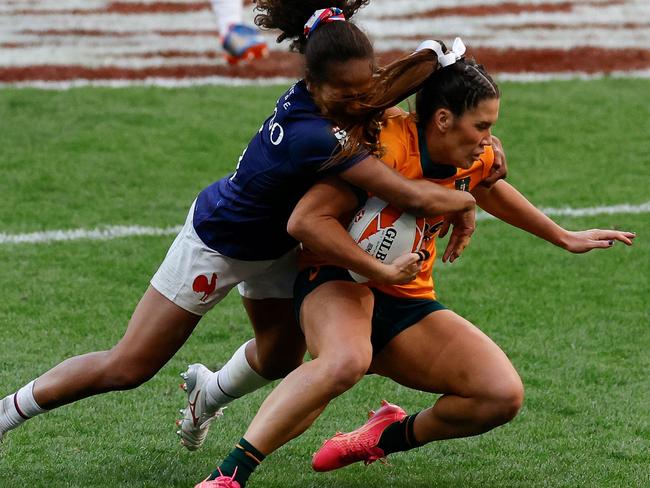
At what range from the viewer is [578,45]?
13625 mm

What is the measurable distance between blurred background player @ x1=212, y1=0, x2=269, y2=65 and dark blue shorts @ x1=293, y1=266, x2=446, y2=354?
761cm

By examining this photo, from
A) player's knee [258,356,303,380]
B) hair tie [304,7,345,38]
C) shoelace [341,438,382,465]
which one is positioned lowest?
shoelace [341,438,382,465]

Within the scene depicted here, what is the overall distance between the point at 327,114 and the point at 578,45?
32.1ft

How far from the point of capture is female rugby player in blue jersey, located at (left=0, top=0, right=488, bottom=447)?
4281mm

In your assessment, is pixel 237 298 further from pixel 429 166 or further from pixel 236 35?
pixel 236 35

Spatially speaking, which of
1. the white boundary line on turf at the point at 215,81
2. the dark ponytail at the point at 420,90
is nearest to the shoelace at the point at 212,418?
the dark ponytail at the point at 420,90

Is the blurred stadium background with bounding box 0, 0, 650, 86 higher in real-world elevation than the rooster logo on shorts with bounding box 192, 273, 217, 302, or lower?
lower

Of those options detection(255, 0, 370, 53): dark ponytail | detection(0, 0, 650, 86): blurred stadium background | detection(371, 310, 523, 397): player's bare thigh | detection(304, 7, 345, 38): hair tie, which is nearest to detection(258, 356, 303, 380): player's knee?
detection(371, 310, 523, 397): player's bare thigh

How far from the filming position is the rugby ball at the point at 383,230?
4.44 m

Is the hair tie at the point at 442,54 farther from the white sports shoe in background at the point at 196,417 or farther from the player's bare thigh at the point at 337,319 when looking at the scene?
the white sports shoe in background at the point at 196,417

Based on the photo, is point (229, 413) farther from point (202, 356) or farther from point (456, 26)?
point (456, 26)

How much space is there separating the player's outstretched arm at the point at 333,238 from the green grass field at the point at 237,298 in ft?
3.23

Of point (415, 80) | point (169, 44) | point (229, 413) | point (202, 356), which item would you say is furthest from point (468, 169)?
point (169, 44)

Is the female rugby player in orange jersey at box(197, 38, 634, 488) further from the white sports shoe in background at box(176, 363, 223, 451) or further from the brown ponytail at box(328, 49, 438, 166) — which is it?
the white sports shoe in background at box(176, 363, 223, 451)
